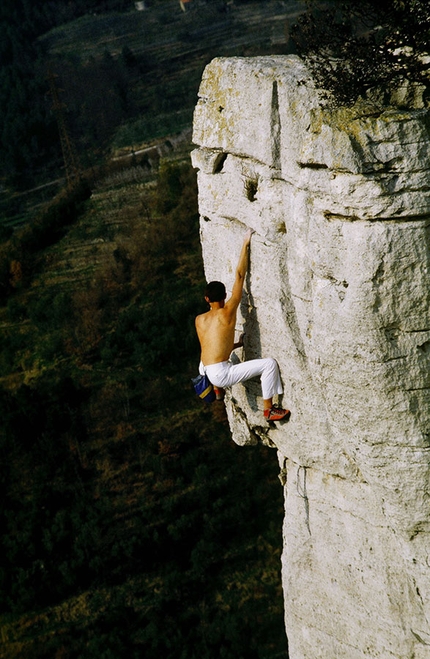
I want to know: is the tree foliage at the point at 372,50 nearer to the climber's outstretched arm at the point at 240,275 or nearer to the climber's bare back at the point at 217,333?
the climber's outstretched arm at the point at 240,275

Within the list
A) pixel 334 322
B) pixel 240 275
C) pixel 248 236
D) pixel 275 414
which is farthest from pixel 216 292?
pixel 334 322

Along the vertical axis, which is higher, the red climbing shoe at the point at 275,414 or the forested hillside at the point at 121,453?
the red climbing shoe at the point at 275,414

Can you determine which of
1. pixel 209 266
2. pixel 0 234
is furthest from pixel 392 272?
pixel 0 234

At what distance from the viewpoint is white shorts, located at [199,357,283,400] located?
820cm

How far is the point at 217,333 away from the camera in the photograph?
27.4 ft

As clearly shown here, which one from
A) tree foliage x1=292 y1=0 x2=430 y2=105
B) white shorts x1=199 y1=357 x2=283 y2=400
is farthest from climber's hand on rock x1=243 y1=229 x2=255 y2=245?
tree foliage x1=292 y1=0 x2=430 y2=105

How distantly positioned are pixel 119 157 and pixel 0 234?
691 cm

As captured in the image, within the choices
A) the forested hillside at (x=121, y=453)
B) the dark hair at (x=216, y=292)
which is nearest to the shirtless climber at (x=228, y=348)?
the dark hair at (x=216, y=292)

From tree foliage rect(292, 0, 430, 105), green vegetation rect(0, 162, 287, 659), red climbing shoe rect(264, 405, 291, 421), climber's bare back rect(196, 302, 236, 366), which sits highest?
tree foliage rect(292, 0, 430, 105)

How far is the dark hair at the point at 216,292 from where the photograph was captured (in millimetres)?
8336

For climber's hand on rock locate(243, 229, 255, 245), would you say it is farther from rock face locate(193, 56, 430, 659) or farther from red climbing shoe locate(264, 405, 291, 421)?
red climbing shoe locate(264, 405, 291, 421)

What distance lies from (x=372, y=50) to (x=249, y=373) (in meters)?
3.34

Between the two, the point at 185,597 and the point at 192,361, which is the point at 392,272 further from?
the point at 192,361

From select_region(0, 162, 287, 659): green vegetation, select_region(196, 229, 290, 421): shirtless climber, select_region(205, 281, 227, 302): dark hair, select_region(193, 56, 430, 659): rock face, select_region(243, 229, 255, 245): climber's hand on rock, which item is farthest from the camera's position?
select_region(0, 162, 287, 659): green vegetation
